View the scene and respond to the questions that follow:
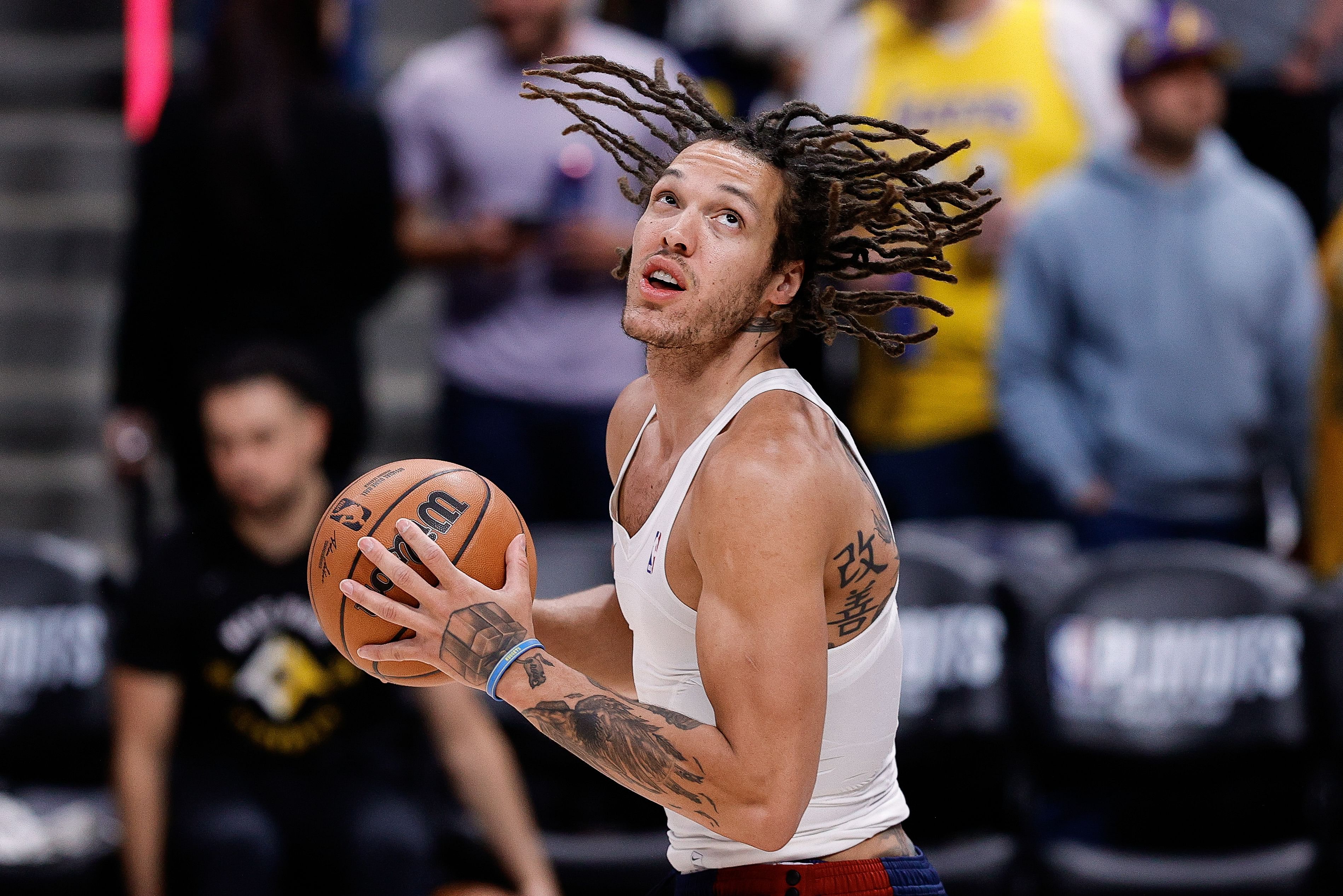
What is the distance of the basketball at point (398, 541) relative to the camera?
8.27 ft

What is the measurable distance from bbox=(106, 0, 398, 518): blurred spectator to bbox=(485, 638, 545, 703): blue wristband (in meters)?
2.49

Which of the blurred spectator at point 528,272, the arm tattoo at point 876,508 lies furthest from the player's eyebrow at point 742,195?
the blurred spectator at point 528,272

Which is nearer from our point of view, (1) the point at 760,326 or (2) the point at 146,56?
(1) the point at 760,326

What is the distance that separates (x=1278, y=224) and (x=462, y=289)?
2597 mm

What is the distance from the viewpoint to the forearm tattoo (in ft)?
7.62

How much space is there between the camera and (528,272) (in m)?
5.30

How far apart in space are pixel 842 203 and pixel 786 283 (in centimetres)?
15

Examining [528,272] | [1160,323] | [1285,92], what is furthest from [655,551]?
[1285,92]

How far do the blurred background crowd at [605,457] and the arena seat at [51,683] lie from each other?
0.04 ft

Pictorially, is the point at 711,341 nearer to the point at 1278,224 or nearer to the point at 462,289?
the point at 462,289

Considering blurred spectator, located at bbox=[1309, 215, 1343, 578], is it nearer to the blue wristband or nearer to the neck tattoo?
the neck tattoo

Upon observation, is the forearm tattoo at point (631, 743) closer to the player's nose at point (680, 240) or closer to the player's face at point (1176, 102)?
the player's nose at point (680, 240)

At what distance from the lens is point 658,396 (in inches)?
106

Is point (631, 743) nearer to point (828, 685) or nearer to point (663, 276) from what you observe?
point (828, 685)
